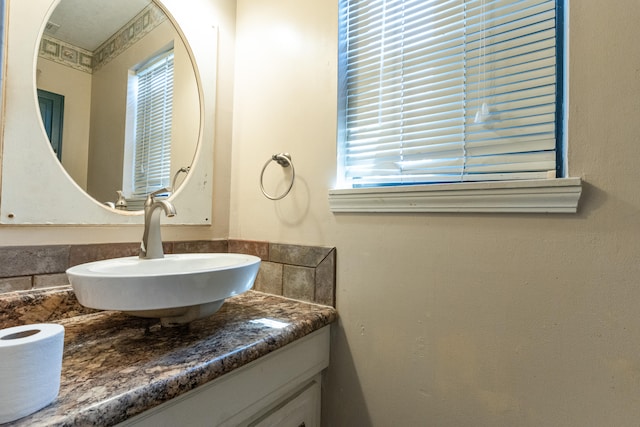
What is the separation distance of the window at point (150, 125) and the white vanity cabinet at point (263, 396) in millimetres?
677

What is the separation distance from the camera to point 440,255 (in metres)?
0.80

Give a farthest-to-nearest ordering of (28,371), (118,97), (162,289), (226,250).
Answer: (226,250), (118,97), (162,289), (28,371)

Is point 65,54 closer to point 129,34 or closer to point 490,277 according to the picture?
point 129,34

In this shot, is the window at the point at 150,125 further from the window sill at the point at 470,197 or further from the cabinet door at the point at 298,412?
the cabinet door at the point at 298,412

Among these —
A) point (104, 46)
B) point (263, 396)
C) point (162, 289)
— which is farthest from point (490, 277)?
point (104, 46)

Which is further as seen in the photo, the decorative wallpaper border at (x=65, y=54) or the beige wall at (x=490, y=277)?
the decorative wallpaper border at (x=65, y=54)

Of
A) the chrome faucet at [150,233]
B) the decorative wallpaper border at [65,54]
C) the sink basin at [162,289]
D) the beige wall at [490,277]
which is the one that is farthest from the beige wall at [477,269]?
the decorative wallpaper border at [65,54]

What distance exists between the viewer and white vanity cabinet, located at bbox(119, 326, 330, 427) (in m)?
0.56

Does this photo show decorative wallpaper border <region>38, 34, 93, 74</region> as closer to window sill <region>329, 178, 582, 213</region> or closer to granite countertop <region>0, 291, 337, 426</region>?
granite countertop <region>0, 291, 337, 426</region>

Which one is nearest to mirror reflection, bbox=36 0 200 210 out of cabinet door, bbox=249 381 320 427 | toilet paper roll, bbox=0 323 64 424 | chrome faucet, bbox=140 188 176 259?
chrome faucet, bbox=140 188 176 259

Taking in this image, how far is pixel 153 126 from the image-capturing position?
1.04m

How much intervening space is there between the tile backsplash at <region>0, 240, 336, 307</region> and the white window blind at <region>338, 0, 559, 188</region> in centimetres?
29

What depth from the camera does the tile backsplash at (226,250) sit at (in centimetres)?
75

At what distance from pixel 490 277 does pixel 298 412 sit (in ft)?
2.13
